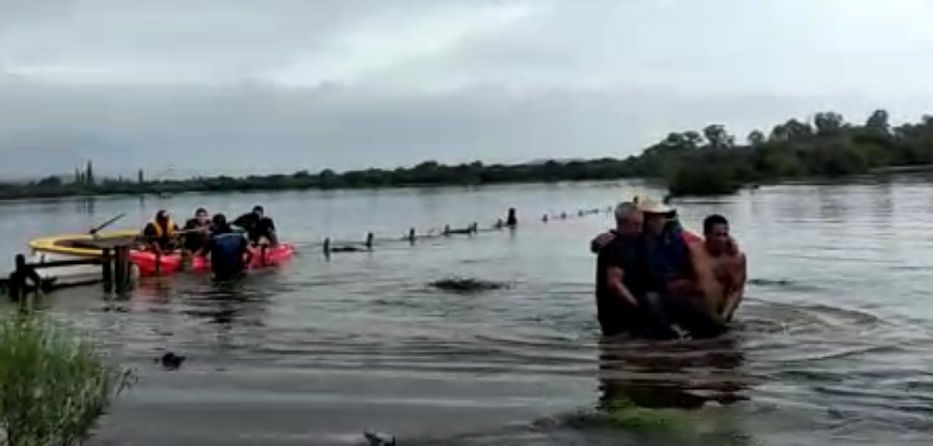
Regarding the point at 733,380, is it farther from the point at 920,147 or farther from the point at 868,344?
the point at 920,147

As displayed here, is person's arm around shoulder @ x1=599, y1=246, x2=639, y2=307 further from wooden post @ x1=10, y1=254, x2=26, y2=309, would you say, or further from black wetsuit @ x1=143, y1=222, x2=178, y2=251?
black wetsuit @ x1=143, y1=222, x2=178, y2=251

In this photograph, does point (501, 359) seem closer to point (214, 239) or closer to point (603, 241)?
point (603, 241)

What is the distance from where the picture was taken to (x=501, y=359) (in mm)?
14836

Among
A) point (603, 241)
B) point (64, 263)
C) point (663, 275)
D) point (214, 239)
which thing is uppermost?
point (603, 241)

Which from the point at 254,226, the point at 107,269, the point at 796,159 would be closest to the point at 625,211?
the point at 107,269

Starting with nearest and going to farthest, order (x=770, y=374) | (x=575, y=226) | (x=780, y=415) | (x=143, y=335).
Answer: (x=780, y=415) → (x=770, y=374) → (x=143, y=335) → (x=575, y=226)

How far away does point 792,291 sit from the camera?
912 inches

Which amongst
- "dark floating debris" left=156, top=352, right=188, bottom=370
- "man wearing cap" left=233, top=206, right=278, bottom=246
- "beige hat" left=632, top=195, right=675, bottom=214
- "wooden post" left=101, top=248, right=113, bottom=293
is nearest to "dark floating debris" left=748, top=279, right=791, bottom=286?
"beige hat" left=632, top=195, right=675, bottom=214

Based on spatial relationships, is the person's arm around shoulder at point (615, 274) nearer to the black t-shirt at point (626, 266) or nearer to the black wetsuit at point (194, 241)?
the black t-shirt at point (626, 266)

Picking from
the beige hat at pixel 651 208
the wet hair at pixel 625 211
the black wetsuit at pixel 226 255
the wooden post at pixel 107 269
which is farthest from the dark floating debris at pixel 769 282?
the wooden post at pixel 107 269

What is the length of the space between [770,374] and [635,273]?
1745mm

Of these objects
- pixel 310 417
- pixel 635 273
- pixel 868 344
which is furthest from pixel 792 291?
pixel 310 417

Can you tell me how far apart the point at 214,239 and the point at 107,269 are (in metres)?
2.44

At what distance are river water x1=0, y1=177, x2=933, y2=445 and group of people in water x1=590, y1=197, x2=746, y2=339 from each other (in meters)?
0.30
